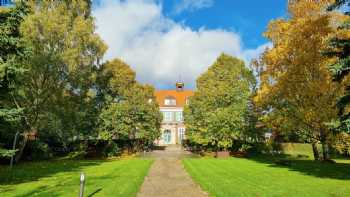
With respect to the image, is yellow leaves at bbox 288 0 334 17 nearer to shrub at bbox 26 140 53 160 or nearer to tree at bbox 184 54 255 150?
tree at bbox 184 54 255 150

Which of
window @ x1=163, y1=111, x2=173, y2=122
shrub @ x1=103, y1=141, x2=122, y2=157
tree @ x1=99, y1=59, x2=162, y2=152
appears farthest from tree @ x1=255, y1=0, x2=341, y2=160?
window @ x1=163, y1=111, x2=173, y2=122

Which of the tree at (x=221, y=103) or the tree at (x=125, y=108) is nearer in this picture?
the tree at (x=221, y=103)

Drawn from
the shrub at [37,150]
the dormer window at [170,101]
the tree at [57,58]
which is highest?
the dormer window at [170,101]

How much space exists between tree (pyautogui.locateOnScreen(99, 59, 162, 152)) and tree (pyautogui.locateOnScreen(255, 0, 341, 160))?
14961 mm

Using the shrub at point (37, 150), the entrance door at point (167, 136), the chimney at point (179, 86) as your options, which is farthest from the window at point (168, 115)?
the shrub at point (37, 150)

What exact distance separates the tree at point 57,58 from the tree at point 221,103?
40.3 ft

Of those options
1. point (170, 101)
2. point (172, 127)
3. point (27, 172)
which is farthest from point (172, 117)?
point (27, 172)

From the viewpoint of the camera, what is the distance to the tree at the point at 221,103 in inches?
1225

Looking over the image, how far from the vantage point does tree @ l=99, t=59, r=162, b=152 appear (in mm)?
32406

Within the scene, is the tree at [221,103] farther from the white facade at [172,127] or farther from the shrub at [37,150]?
the white facade at [172,127]

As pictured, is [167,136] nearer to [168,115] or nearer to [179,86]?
[168,115]

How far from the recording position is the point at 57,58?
22.7m

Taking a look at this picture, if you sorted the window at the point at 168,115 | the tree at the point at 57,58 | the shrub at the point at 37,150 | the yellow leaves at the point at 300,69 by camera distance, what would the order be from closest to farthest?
→ the yellow leaves at the point at 300,69 → the tree at the point at 57,58 → the shrub at the point at 37,150 → the window at the point at 168,115

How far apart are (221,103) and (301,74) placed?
1342cm
